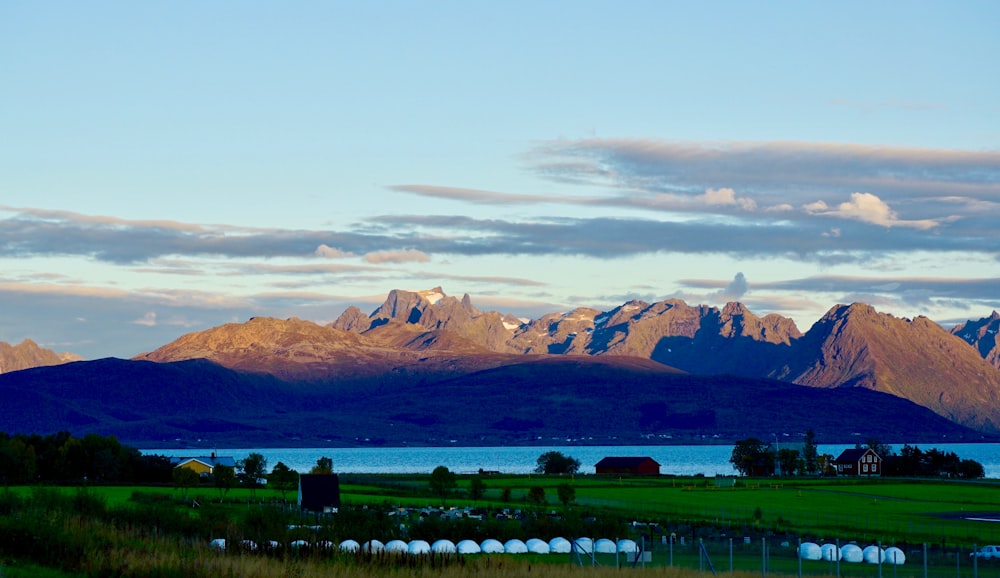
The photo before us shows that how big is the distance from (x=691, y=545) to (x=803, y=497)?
44.9 m

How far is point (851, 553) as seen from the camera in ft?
158

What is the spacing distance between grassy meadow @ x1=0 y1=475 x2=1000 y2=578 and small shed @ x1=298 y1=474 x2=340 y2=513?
2.48 metres

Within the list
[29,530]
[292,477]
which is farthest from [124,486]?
[29,530]

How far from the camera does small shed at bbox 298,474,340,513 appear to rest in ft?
236

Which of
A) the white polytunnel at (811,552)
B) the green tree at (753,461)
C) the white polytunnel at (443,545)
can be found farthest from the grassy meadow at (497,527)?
the green tree at (753,461)

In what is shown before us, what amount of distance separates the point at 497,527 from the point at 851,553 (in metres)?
14.4

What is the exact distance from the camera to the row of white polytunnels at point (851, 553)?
152ft

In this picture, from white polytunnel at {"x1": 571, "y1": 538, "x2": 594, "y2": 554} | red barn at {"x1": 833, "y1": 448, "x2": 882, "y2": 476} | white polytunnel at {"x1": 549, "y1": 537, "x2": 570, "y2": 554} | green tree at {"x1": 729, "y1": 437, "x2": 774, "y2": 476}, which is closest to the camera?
white polytunnel at {"x1": 571, "y1": 538, "x2": 594, "y2": 554}

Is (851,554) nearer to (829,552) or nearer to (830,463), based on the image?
(829,552)

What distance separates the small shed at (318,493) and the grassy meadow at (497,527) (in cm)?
248

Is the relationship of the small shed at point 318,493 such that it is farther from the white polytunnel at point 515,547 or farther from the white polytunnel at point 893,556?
the white polytunnel at point 893,556

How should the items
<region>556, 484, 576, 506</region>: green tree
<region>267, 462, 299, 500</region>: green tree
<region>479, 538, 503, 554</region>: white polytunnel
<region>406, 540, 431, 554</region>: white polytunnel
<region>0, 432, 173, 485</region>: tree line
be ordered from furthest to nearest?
1. <region>0, 432, 173, 485</region>: tree line
2. <region>267, 462, 299, 500</region>: green tree
3. <region>556, 484, 576, 506</region>: green tree
4. <region>479, 538, 503, 554</region>: white polytunnel
5. <region>406, 540, 431, 554</region>: white polytunnel

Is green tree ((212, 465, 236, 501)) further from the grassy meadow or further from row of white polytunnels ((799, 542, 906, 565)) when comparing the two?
row of white polytunnels ((799, 542, 906, 565))

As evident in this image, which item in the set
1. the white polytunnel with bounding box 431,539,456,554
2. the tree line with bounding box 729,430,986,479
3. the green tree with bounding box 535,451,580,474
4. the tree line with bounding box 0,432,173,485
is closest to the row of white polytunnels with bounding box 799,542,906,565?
the white polytunnel with bounding box 431,539,456,554
